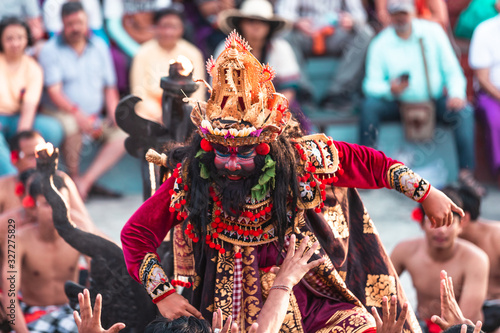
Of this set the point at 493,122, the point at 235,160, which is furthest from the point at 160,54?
the point at 235,160

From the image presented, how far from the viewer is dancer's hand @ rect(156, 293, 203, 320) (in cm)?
329

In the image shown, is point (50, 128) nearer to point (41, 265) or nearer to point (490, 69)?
point (41, 265)

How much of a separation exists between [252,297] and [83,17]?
404 centimetres

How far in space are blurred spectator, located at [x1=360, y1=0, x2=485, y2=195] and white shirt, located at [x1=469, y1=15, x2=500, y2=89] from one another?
264 millimetres

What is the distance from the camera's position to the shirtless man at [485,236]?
499 centimetres

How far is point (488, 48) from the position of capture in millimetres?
7348

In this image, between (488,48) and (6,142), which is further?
(488,48)

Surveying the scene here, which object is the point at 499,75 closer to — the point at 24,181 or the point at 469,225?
the point at 469,225

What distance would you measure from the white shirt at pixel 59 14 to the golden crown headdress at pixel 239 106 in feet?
13.0

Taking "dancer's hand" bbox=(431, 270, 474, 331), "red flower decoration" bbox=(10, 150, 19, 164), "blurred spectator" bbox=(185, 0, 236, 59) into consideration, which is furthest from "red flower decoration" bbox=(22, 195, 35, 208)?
"blurred spectator" bbox=(185, 0, 236, 59)

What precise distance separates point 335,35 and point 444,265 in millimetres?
3498

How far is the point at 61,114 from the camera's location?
678 centimetres

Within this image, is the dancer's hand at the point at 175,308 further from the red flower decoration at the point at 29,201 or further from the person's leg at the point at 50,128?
the person's leg at the point at 50,128

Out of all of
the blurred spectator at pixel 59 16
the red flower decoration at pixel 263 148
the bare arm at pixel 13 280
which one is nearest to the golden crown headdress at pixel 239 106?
the red flower decoration at pixel 263 148
